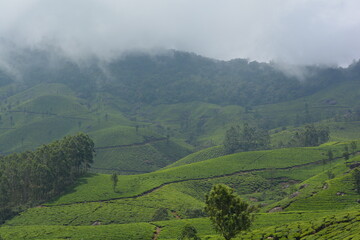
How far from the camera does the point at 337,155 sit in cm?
18875

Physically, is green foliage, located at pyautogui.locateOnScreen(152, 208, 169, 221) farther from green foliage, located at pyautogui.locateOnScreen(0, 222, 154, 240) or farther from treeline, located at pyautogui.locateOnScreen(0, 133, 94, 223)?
treeline, located at pyautogui.locateOnScreen(0, 133, 94, 223)

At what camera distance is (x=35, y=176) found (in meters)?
145

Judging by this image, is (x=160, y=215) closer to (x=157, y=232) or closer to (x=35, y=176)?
(x=157, y=232)

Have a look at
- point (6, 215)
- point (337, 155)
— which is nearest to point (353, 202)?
point (337, 155)

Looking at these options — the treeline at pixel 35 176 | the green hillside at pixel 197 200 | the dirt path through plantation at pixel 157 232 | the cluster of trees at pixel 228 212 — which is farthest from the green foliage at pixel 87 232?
the treeline at pixel 35 176

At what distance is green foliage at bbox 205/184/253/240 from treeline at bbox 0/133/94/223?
105581 millimetres

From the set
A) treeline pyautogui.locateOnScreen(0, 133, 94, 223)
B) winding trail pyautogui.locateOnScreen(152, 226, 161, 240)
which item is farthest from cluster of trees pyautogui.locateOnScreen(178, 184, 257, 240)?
treeline pyautogui.locateOnScreen(0, 133, 94, 223)

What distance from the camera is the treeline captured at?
141425 millimetres

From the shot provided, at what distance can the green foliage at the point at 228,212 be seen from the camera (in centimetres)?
5794

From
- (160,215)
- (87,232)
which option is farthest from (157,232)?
(87,232)

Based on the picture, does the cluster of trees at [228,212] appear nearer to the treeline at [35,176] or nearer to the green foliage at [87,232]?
the green foliage at [87,232]

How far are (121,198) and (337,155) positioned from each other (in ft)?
412

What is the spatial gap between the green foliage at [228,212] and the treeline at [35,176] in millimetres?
105581

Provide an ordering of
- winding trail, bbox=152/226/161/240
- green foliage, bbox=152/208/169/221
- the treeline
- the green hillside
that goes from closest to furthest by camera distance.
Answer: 1. winding trail, bbox=152/226/161/240
2. the green hillside
3. green foliage, bbox=152/208/169/221
4. the treeline
